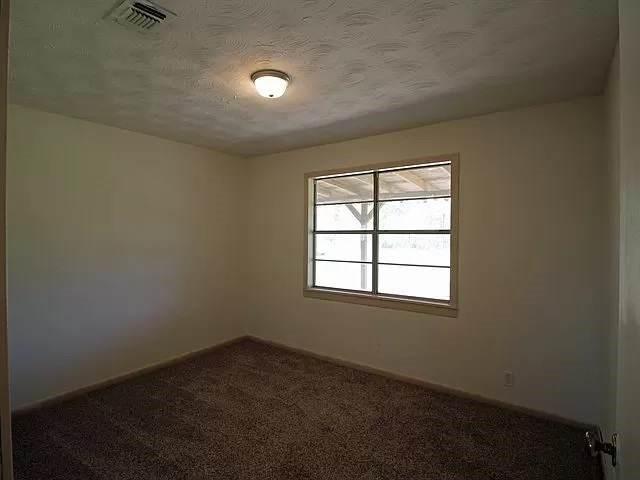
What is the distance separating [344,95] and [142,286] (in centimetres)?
281

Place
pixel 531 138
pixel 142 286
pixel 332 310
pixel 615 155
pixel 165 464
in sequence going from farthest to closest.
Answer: pixel 332 310 < pixel 142 286 < pixel 531 138 < pixel 165 464 < pixel 615 155

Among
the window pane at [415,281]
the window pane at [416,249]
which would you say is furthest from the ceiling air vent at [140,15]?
the window pane at [415,281]

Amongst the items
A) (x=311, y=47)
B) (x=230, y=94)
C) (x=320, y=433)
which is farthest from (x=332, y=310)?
(x=311, y=47)

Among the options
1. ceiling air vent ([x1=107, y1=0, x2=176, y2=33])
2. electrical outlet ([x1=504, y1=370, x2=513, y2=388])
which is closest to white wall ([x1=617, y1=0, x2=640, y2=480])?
ceiling air vent ([x1=107, y1=0, x2=176, y2=33])

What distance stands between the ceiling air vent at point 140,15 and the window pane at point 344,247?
275 cm

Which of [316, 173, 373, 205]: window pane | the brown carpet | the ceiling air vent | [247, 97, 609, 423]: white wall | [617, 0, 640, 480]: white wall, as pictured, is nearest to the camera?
[617, 0, 640, 480]: white wall

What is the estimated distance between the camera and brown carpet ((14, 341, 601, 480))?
6.93 ft

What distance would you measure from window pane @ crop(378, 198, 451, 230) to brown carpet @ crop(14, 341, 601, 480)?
5.20ft

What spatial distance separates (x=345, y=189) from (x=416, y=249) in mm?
1121

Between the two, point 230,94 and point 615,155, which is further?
point 230,94

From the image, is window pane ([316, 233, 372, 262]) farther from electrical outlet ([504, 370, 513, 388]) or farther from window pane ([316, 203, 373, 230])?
electrical outlet ([504, 370, 513, 388])

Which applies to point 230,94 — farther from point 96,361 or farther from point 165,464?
point 96,361

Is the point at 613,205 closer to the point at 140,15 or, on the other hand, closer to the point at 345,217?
→ the point at 345,217

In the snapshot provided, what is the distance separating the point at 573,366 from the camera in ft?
8.57
